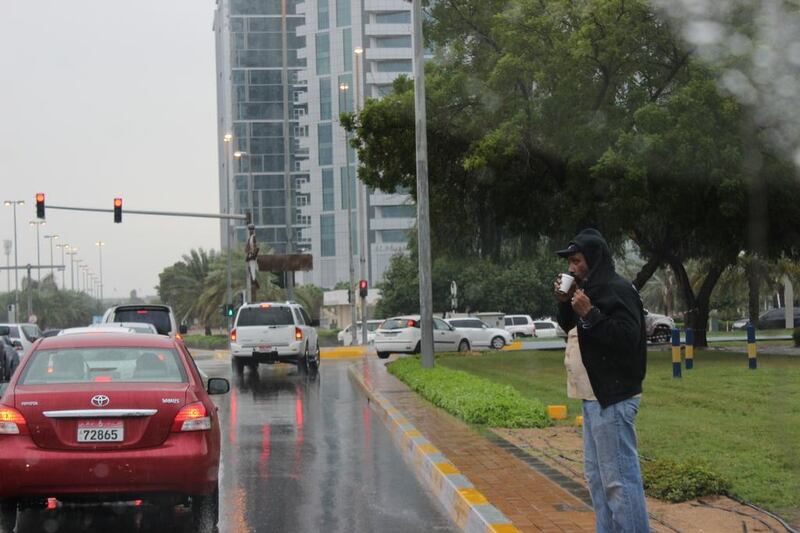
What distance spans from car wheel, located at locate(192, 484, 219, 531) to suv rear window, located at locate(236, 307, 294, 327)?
19.1m

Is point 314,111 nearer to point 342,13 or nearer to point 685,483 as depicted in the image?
point 342,13

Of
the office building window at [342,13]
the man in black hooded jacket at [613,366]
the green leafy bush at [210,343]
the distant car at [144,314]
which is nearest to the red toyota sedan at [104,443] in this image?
the man in black hooded jacket at [613,366]

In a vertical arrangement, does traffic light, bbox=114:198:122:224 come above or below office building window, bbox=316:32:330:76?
below

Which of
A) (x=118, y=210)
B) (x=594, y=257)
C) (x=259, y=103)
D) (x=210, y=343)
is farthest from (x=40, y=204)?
(x=259, y=103)

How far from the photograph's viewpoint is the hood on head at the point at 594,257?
18.1 ft

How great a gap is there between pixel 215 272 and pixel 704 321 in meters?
39.7

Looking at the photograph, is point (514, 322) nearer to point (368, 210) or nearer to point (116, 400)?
point (368, 210)

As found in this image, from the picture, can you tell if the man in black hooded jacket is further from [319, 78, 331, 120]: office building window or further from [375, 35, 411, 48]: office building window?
[319, 78, 331, 120]: office building window

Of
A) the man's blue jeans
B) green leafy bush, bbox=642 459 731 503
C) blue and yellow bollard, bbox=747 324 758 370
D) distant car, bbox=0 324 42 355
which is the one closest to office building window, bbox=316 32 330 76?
distant car, bbox=0 324 42 355

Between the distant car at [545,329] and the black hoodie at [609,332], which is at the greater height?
the black hoodie at [609,332]

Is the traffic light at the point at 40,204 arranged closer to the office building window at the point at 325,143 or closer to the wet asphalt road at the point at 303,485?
the wet asphalt road at the point at 303,485

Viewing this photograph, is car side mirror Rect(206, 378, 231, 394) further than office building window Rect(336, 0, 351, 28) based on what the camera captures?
No

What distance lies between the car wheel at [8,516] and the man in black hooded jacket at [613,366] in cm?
440

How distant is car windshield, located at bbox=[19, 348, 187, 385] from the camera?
8.17 meters
